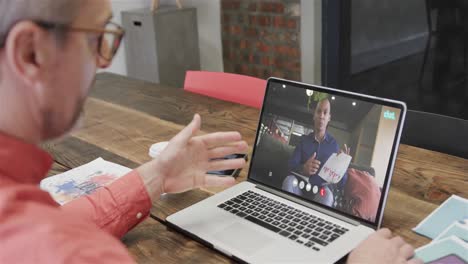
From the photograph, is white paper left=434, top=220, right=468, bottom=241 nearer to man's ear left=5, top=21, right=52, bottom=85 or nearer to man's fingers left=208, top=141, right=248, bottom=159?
man's fingers left=208, top=141, right=248, bottom=159

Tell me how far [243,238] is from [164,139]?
0.68m

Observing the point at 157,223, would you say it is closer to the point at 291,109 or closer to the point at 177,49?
the point at 291,109

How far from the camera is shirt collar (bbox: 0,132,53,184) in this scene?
0.66 meters

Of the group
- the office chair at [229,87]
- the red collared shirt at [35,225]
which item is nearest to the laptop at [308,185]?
the red collared shirt at [35,225]

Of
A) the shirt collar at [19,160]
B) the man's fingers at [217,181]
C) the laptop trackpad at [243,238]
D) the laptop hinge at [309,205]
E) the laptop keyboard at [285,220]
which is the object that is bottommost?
the laptop trackpad at [243,238]

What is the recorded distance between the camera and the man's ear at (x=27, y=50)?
621mm

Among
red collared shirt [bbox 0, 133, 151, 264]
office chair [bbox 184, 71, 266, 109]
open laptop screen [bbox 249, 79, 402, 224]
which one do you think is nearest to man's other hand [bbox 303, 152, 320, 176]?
open laptop screen [bbox 249, 79, 402, 224]

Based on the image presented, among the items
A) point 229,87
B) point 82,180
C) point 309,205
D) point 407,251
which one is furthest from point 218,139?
point 229,87

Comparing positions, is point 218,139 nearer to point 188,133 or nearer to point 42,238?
point 188,133

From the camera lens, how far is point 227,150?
1.28m

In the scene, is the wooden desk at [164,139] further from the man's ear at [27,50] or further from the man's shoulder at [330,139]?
the man's ear at [27,50]

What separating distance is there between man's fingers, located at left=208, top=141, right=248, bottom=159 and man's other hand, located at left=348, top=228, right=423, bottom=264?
0.43 m

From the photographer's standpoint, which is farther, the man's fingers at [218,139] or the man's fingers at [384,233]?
the man's fingers at [218,139]

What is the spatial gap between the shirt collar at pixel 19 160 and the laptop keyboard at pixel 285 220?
0.53m
